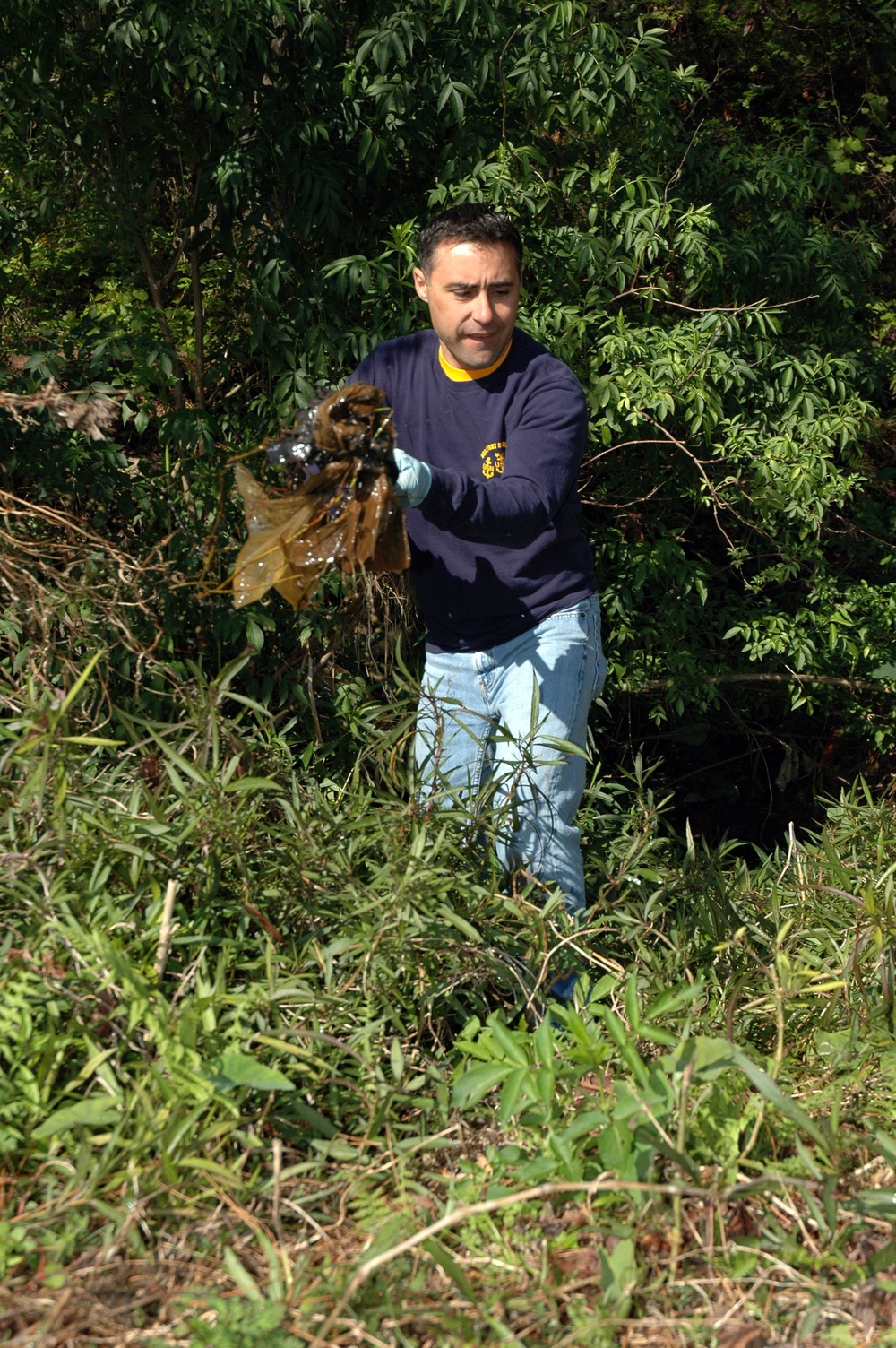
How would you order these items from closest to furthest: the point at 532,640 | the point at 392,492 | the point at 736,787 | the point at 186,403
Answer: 1. the point at 392,492
2. the point at 532,640
3. the point at 186,403
4. the point at 736,787

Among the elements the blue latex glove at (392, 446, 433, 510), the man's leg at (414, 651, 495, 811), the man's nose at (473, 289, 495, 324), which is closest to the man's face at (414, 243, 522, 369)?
the man's nose at (473, 289, 495, 324)

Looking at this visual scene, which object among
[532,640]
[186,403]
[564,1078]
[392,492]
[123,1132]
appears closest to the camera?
[123,1132]

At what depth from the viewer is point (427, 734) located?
3.16 m

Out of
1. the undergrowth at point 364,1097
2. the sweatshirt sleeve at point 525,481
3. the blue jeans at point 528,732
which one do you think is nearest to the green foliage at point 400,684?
the undergrowth at point 364,1097

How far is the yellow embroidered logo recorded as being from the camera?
295 cm

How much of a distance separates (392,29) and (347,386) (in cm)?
181

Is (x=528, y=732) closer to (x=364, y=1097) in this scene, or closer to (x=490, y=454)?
(x=490, y=454)

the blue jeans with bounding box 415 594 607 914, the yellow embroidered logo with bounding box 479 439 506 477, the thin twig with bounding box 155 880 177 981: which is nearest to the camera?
the thin twig with bounding box 155 880 177 981

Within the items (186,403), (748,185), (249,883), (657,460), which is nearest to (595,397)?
(657,460)

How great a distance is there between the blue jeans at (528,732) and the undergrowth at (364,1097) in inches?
4.8

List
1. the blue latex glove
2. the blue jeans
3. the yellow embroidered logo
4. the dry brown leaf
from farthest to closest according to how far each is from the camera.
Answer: the yellow embroidered logo → the blue jeans → the dry brown leaf → the blue latex glove

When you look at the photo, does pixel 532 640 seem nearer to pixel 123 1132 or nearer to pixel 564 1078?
pixel 564 1078

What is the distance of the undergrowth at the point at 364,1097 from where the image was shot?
5.90 ft

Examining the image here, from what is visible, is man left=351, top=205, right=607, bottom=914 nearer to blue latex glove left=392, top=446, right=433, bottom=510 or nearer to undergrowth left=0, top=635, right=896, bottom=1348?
undergrowth left=0, top=635, right=896, bottom=1348
